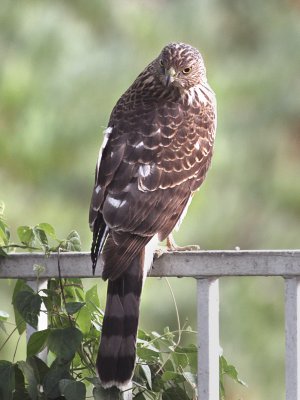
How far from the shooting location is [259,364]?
13734mm

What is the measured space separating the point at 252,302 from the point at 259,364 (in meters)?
1.09

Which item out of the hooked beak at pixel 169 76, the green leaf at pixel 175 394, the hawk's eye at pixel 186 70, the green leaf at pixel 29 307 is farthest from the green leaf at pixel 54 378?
the hawk's eye at pixel 186 70

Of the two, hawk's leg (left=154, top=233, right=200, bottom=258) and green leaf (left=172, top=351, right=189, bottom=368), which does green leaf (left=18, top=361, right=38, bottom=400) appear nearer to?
green leaf (left=172, top=351, right=189, bottom=368)

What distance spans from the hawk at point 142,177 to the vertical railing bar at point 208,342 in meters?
0.20

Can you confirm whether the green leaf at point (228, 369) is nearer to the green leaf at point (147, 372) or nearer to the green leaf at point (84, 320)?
the green leaf at point (147, 372)

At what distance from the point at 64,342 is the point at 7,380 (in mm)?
138

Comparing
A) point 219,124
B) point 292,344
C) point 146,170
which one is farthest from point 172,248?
point 219,124

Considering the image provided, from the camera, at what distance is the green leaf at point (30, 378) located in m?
2.66

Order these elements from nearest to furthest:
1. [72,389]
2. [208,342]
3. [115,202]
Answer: [208,342] → [72,389] → [115,202]

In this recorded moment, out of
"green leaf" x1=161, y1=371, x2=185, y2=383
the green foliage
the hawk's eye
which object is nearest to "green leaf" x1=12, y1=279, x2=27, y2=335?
the green foliage

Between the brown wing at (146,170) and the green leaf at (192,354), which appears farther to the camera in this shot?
the brown wing at (146,170)

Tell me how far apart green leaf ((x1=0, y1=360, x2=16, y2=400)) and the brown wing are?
0.27 m

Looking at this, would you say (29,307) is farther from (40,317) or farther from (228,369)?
(228,369)

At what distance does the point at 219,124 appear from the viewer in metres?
15.6
